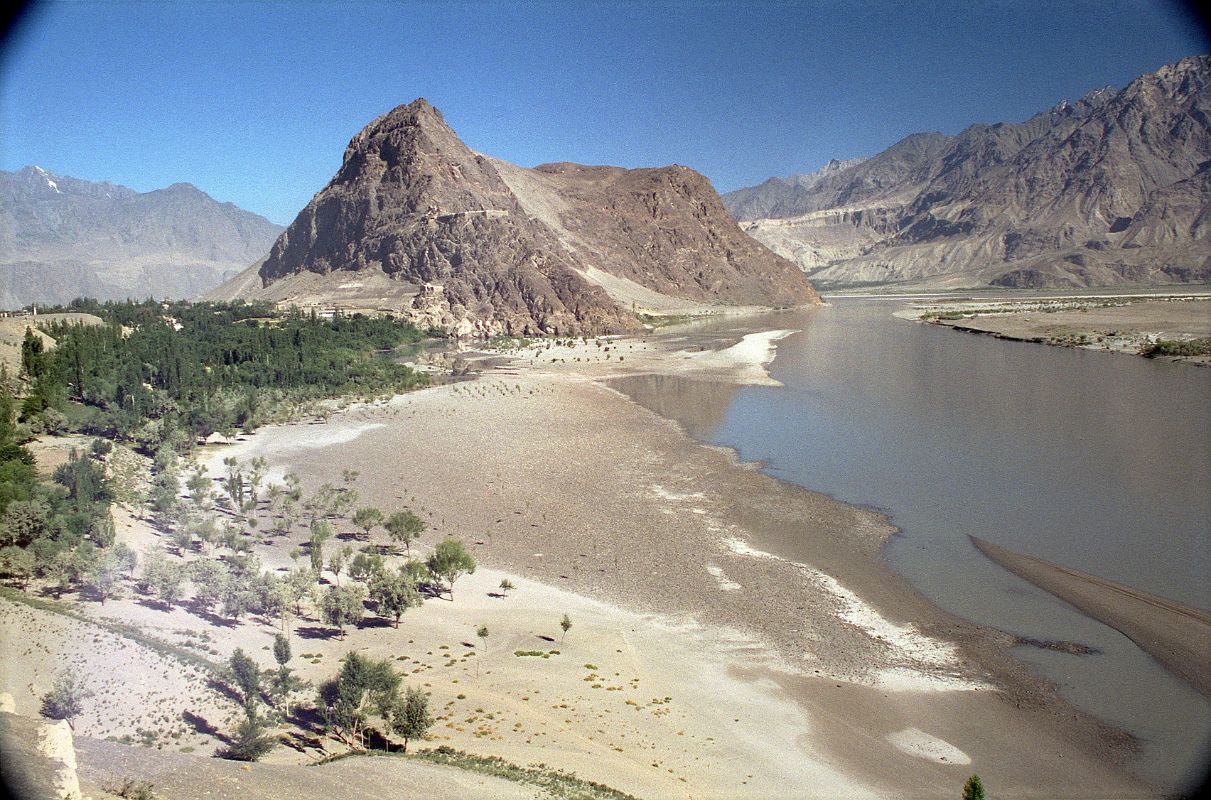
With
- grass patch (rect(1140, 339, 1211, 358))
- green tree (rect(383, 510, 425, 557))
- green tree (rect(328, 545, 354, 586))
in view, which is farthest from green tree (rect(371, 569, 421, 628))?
grass patch (rect(1140, 339, 1211, 358))

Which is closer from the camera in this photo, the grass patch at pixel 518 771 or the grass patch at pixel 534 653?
the grass patch at pixel 518 771

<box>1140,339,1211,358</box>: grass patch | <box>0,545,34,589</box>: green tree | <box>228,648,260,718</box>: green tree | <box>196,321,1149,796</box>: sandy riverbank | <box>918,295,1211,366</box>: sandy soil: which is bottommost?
<box>196,321,1149,796</box>: sandy riverbank

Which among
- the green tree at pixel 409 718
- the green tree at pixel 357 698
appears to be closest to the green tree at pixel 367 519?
the green tree at pixel 357 698

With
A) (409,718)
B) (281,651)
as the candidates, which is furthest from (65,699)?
(409,718)

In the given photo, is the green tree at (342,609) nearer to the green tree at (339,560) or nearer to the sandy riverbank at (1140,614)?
the green tree at (339,560)

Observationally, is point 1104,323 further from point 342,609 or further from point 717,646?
point 342,609

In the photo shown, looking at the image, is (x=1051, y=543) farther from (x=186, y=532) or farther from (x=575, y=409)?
(x=575, y=409)

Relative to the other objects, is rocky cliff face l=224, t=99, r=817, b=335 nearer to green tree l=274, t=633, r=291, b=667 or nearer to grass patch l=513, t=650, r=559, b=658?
grass patch l=513, t=650, r=559, b=658
